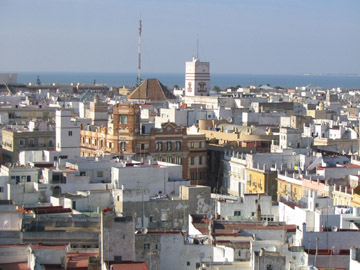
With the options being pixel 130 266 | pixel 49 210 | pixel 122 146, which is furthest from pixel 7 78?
pixel 130 266

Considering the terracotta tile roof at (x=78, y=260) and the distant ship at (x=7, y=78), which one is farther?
the distant ship at (x=7, y=78)

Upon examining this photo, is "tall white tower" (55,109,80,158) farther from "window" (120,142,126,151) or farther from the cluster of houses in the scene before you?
"window" (120,142,126,151)

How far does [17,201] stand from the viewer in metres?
40.2

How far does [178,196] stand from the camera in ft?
136

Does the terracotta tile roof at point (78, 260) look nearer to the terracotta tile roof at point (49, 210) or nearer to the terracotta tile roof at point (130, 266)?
the terracotta tile roof at point (130, 266)

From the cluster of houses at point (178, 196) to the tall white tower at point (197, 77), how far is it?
2189cm

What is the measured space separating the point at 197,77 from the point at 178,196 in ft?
198

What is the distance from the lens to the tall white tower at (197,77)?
99.5 metres

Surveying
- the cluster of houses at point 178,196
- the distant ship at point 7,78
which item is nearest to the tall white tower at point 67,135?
the cluster of houses at point 178,196

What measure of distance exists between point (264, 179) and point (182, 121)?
80.2 feet

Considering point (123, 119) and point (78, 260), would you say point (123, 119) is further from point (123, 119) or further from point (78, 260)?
point (78, 260)

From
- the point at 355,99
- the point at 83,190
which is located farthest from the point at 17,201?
the point at 355,99

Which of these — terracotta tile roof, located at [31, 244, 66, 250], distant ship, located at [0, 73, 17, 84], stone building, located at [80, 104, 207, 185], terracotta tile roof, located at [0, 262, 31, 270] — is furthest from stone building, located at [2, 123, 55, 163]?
distant ship, located at [0, 73, 17, 84]

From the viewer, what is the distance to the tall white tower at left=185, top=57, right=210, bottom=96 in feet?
326
